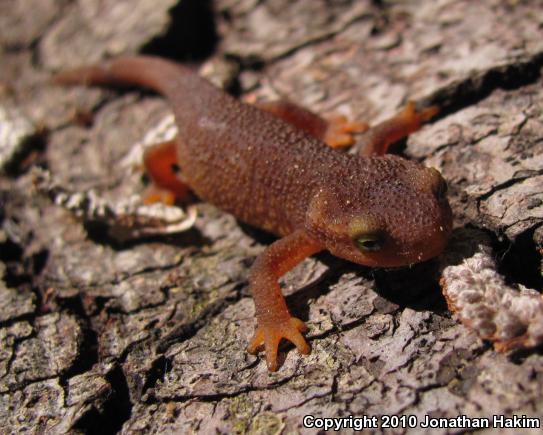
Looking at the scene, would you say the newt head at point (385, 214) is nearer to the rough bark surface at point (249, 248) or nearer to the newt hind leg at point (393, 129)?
the rough bark surface at point (249, 248)

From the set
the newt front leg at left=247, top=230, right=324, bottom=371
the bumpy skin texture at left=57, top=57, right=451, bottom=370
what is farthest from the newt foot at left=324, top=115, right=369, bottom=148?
the newt front leg at left=247, top=230, right=324, bottom=371

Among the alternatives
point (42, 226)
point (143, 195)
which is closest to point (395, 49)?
point (143, 195)

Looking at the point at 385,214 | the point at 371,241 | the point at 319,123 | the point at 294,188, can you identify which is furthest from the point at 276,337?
the point at 319,123

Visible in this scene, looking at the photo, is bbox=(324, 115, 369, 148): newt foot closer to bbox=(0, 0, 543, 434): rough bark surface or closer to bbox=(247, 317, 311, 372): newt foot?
bbox=(0, 0, 543, 434): rough bark surface

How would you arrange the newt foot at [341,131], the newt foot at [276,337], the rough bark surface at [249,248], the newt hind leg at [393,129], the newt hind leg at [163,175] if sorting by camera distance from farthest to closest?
the newt hind leg at [163,175] < the newt foot at [341,131] < the newt hind leg at [393,129] < the newt foot at [276,337] < the rough bark surface at [249,248]

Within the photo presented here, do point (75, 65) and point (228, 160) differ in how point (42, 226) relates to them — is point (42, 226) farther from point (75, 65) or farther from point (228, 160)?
point (75, 65)

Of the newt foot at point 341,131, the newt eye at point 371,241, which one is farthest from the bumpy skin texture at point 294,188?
the newt foot at point 341,131

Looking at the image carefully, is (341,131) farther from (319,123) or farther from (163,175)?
(163,175)
